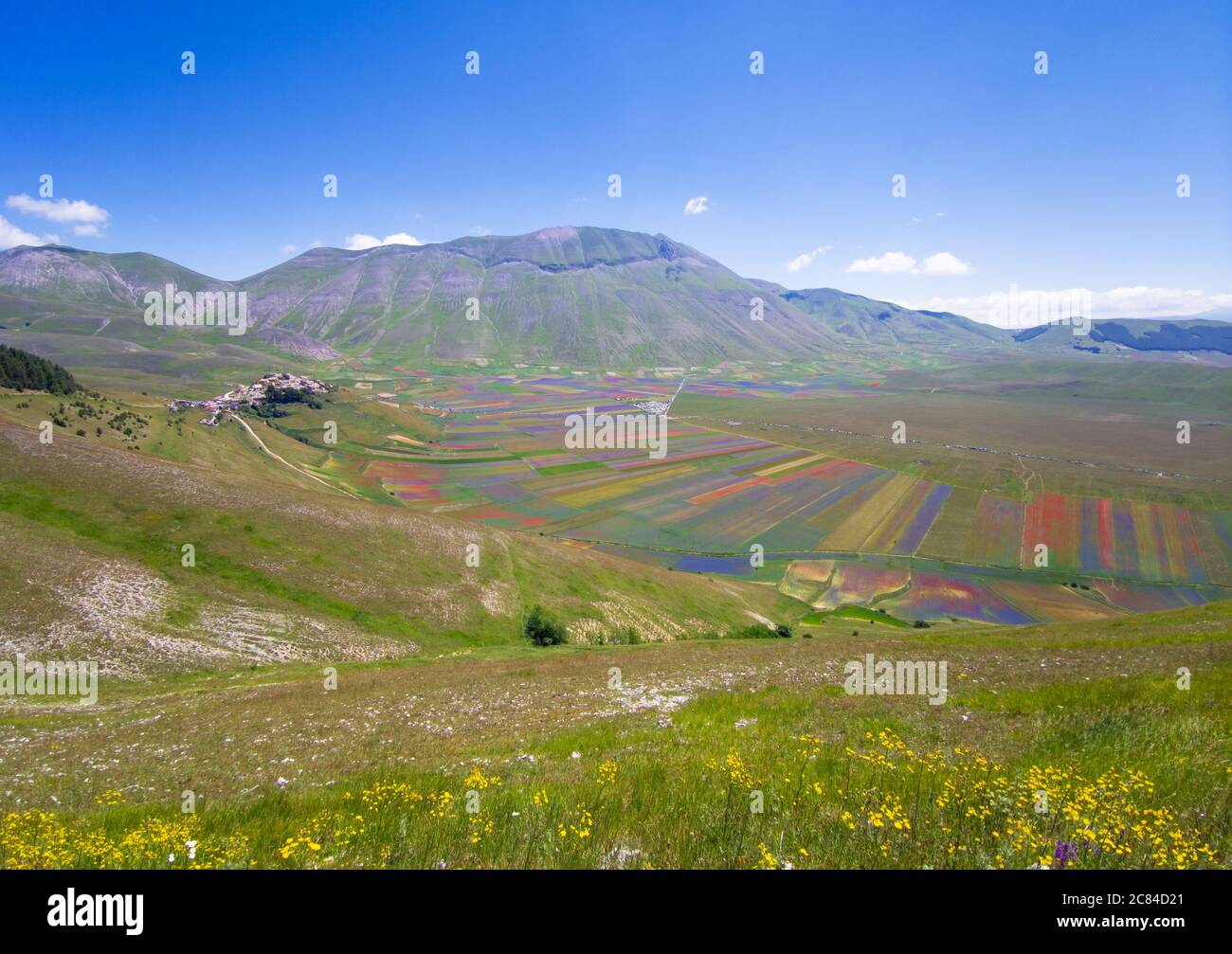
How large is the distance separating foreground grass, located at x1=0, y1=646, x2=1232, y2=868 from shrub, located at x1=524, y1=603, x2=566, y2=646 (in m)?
36.0

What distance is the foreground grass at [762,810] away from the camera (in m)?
6.24

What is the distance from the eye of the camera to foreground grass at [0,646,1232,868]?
624 cm

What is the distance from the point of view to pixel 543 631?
1917 inches

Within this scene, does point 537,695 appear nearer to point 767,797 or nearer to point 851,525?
point 767,797

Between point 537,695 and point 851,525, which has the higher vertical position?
point 537,695

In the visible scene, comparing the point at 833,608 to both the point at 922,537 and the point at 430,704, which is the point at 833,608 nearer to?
the point at 922,537

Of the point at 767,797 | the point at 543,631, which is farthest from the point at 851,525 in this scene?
the point at 767,797

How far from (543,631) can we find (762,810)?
43.0 meters

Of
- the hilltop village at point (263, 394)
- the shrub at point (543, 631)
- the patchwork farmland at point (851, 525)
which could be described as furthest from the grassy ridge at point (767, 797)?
the hilltop village at point (263, 394)

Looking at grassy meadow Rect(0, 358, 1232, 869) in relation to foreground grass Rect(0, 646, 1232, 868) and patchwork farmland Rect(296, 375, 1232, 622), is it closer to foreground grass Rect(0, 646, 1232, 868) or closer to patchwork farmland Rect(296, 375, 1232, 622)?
foreground grass Rect(0, 646, 1232, 868)

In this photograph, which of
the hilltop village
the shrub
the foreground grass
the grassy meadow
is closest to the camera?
the foreground grass

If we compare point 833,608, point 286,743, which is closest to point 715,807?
point 286,743

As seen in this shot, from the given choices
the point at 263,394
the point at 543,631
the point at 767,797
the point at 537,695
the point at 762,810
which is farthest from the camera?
the point at 263,394

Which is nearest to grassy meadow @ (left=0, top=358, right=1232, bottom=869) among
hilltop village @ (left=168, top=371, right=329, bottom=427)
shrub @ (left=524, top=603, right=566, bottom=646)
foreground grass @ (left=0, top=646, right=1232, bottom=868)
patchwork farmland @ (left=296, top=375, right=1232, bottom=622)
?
foreground grass @ (left=0, top=646, right=1232, bottom=868)
